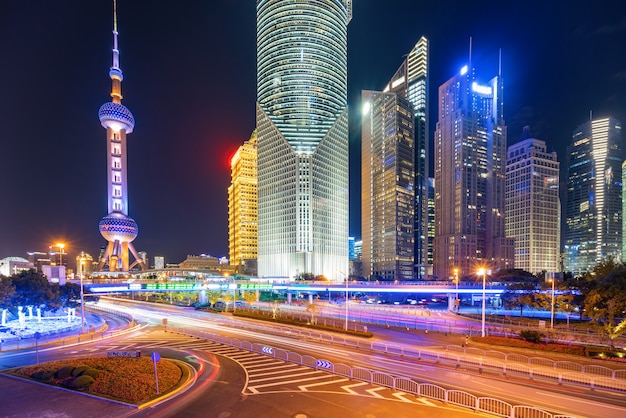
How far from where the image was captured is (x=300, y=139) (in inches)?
5866

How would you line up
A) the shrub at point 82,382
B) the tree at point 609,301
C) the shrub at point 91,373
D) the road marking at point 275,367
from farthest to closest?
the tree at point 609,301 → the road marking at point 275,367 → the shrub at point 91,373 → the shrub at point 82,382

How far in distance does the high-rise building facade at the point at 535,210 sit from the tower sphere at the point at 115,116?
201592 mm

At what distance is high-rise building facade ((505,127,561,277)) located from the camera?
17812cm

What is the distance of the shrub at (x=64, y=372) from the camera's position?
22219 mm

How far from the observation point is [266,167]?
518 ft

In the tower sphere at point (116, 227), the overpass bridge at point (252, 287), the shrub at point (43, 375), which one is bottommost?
the overpass bridge at point (252, 287)

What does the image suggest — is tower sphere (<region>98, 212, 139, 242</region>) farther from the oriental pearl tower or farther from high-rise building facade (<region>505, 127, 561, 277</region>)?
high-rise building facade (<region>505, 127, 561, 277</region>)

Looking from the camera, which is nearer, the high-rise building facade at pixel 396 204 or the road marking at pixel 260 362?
the road marking at pixel 260 362

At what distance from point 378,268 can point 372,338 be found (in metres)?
165

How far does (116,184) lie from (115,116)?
1171 inches

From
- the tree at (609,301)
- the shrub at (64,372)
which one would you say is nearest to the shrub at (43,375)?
the shrub at (64,372)

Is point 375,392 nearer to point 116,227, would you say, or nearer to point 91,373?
point 91,373

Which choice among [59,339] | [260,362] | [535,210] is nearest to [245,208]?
[59,339]

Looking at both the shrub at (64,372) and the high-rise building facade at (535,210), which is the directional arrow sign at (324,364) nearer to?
the shrub at (64,372)
